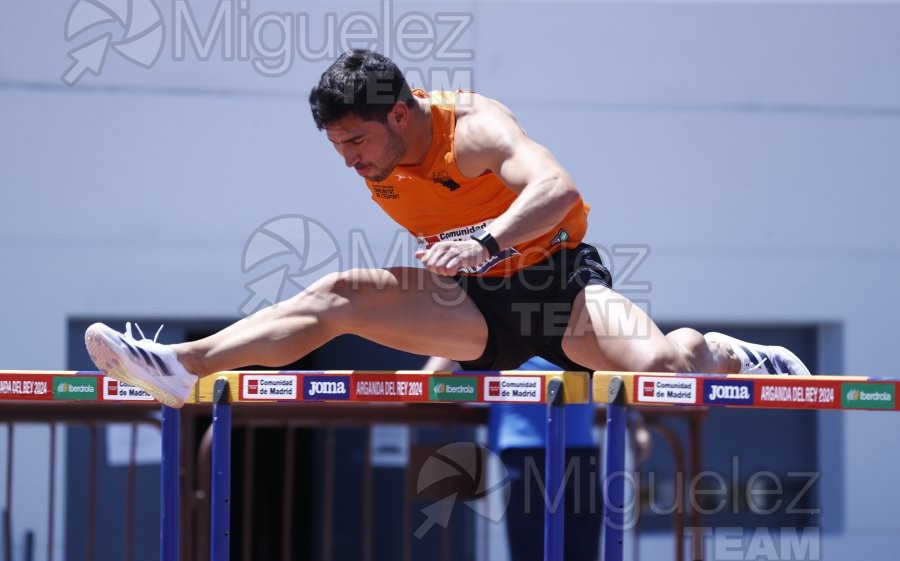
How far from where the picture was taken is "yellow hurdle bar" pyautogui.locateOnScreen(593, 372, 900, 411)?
3264mm

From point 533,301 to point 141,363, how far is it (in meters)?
1.29

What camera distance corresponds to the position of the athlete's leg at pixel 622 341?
3.69 m

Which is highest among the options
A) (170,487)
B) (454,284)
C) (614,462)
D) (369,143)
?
(369,143)

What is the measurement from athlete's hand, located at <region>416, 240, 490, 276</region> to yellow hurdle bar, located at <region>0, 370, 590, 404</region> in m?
0.35

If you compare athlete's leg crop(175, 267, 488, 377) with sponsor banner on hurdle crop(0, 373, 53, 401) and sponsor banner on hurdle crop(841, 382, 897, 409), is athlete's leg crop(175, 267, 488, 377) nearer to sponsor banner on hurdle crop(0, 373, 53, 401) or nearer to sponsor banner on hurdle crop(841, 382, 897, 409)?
sponsor banner on hurdle crop(0, 373, 53, 401)

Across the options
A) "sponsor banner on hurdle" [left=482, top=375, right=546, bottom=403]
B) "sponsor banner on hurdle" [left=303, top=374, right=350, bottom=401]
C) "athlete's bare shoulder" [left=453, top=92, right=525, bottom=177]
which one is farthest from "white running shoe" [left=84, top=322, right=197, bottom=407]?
"athlete's bare shoulder" [left=453, top=92, right=525, bottom=177]

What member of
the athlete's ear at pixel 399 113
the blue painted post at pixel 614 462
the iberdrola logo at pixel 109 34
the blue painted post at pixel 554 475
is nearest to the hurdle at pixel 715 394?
the blue painted post at pixel 614 462

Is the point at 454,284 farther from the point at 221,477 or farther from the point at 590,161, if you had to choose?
the point at 590,161

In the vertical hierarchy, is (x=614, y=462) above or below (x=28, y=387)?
below

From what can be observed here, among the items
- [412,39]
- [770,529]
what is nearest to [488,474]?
[770,529]

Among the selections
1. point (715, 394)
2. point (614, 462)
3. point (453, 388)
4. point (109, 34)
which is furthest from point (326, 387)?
point (109, 34)

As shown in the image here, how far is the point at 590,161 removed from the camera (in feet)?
23.4

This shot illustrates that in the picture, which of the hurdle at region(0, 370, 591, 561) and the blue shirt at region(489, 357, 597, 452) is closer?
the hurdle at region(0, 370, 591, 561)

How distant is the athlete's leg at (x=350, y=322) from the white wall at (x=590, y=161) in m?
2.95
